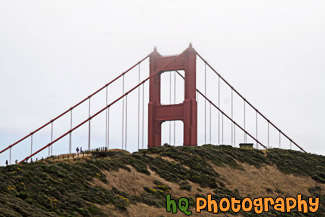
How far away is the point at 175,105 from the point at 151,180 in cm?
2292

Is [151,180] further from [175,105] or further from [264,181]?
[175,105]

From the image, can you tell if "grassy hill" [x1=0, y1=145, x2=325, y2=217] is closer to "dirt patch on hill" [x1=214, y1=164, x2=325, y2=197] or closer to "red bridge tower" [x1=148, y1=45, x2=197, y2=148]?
"dirt patch on hill" [x1=214, y1=164, x2=325, y2=197]

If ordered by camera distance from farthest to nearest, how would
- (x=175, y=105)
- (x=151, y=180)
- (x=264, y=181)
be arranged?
(x=175, y=105), (x=264, y=181), (x=151, y=180)

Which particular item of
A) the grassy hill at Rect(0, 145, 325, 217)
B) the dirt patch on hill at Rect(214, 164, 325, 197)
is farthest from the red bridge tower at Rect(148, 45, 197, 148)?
the dirt patch on hill at Rect(214, 164, 325, 197)

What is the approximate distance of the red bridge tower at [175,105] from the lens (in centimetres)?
6700

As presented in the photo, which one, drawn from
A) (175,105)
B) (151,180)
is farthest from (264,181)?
(175,105)

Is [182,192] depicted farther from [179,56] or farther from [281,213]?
[179,56]

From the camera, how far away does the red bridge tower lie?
67.0 meters

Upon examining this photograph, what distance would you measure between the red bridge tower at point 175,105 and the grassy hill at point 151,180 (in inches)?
136

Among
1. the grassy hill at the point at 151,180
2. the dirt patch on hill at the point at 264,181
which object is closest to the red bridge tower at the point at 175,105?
the grassy hill at the point at 151,180

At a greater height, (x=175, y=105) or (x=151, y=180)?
(x=175, y=105)

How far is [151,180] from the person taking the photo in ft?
155

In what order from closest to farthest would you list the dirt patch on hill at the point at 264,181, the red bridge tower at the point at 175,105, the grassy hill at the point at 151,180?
1. the grassy hill at the point at 151,180
2. the dirt patch on hill at the point at 264,181
3. the red bridge tower at the point at 175,105

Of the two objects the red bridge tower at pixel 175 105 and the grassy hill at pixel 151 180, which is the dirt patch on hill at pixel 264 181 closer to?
the grassy hill at pixel 151 180
